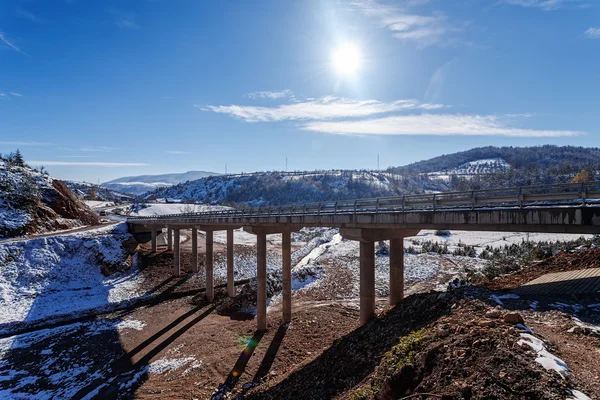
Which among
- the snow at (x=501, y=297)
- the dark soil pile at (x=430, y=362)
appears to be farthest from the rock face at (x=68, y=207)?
the snow at (x=501, y=297)

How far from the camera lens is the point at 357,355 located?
40.4 ft

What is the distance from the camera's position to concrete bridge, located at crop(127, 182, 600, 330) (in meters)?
10.3

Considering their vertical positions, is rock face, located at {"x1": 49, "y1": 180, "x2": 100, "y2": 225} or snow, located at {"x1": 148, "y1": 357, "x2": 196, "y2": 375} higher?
rock face, located at {"x1": 49, "y1": 180, "x2": 100, "y2": 225}

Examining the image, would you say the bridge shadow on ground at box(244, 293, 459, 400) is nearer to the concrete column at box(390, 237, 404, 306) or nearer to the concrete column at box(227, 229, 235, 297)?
the concrete column at box(390, 237, 404, 306)

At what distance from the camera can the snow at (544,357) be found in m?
6.62

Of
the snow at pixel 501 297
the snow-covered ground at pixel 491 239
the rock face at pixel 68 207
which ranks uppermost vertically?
the rock face at pixel 68 207

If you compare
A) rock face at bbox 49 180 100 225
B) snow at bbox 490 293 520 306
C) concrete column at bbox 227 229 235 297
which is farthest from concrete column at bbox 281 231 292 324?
rock face at bbox 49 180 100 225

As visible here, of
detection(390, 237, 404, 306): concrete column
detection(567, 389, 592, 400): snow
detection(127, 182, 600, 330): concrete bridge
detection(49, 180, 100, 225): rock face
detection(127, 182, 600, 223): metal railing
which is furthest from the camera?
detection(49, 180, 100, 225): rock face

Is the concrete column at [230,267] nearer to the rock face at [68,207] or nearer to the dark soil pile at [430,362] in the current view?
A: the dark soil pile at [430,362]

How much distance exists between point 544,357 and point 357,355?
263 inches

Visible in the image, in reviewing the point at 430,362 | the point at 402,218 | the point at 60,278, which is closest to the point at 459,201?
the point at 402,218

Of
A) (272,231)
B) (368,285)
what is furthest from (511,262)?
(272,231)

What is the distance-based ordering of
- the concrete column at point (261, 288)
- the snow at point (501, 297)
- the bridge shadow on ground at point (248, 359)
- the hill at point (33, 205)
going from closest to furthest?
the snow at point (501, 297), the bridge shadow on ground at point (248, 359), the concrete column at point (261, 288), the hill at point (33, 205)

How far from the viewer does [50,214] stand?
156 feet
